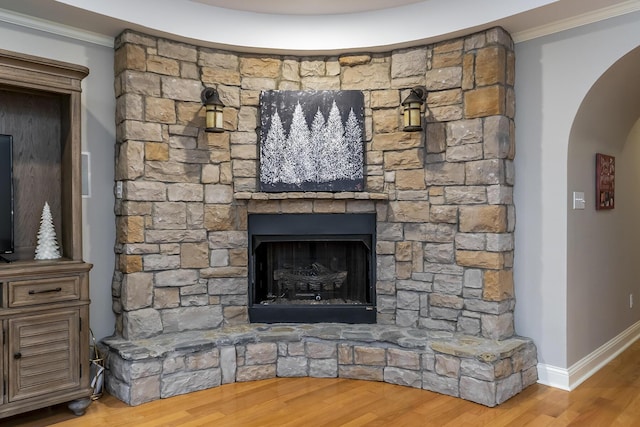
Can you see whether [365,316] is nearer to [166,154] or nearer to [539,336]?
[539,336]

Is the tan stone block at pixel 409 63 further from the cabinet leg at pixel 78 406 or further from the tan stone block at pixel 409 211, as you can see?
the cabinet leg at pixel 78 406

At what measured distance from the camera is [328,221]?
377 cm

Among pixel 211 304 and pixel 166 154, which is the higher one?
pixel 166 154

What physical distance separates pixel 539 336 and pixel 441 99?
1.83 m

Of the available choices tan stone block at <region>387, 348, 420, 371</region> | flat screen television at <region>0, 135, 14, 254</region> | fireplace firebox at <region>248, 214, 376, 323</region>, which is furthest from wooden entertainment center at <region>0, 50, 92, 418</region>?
tan stone block at <region>387, 348, 420, 371</region>

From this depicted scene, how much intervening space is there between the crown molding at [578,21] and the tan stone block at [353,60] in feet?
3.50

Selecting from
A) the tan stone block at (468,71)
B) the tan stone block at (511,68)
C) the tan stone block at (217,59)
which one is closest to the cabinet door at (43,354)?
the tan stone block at (217,59)

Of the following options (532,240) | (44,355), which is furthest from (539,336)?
(44,355)

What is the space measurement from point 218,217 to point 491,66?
87.9 inches

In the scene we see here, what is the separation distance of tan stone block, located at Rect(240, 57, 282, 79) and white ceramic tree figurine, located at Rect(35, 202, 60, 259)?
1709 mm

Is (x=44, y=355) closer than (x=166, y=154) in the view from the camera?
Yes

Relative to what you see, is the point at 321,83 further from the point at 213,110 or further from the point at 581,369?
the point at 581,369

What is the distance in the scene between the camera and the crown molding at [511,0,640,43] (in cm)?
297

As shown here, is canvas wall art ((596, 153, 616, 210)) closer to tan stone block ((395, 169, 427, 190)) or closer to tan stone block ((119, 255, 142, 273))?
tan stone block ((395, 169, 427, 190))
